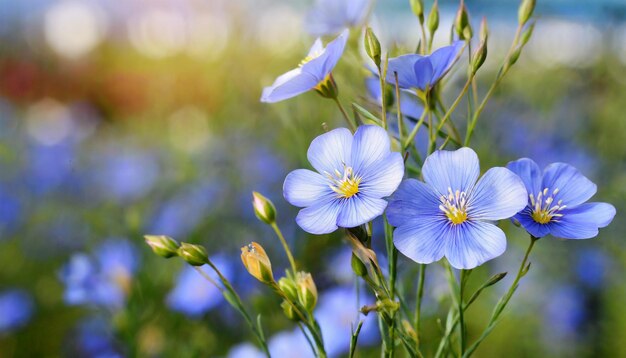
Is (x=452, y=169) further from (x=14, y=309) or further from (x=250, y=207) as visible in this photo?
(x=14, y=309)

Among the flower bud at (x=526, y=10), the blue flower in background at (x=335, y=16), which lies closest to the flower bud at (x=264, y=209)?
the flower bud at (x=526, y=10)

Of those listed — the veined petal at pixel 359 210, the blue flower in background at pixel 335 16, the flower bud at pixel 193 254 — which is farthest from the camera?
the blue flower in background at pixel 335 16

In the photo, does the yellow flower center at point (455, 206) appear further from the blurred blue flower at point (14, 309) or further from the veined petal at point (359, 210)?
the blurred blue flower at point (14, 309)

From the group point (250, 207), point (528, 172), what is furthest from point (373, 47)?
point (250, 207)

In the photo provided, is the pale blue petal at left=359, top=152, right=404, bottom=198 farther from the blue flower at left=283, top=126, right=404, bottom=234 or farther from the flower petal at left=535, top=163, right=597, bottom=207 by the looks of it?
the flower petal at left=535, top=163, right=597, bottom=207

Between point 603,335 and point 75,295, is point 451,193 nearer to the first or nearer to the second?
point 75,295

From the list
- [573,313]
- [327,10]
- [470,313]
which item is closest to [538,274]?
[573,313]
